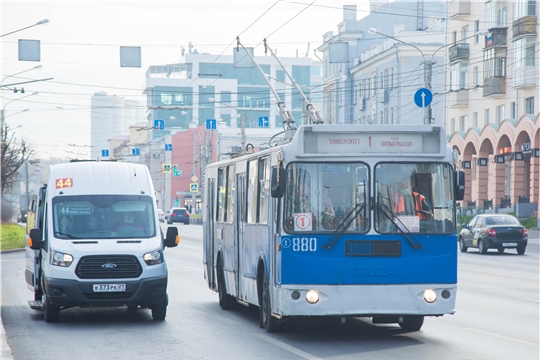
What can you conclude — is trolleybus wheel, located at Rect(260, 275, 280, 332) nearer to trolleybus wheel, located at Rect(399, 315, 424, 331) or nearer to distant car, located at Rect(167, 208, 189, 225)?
trolleybus wheel, located at Rect(399, 315, 424, 331)

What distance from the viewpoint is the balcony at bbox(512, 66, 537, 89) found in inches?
2074

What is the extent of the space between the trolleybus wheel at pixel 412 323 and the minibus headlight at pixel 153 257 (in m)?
3.63

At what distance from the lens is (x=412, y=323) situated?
509 inches

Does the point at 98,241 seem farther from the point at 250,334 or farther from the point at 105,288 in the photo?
the point at 250,334

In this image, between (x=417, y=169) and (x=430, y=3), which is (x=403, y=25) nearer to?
(x=430, y=3)

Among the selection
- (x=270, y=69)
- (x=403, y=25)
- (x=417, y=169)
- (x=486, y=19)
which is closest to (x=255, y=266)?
(x=417, y=169)

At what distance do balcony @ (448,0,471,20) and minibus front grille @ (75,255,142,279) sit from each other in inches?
2014

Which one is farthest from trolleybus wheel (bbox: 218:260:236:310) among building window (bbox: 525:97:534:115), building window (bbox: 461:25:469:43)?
building window (bbox: 461:25:469:43)

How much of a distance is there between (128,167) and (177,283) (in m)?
7.03

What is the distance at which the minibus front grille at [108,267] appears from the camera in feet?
46.0

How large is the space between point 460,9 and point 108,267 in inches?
2029

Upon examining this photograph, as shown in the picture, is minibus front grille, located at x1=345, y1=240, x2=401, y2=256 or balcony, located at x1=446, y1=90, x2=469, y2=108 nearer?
minibus front grille, located at x1=345, y1=240, x2=401, y2=256

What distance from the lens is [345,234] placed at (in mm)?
11906

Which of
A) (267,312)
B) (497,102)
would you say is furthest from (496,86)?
(267,312)
